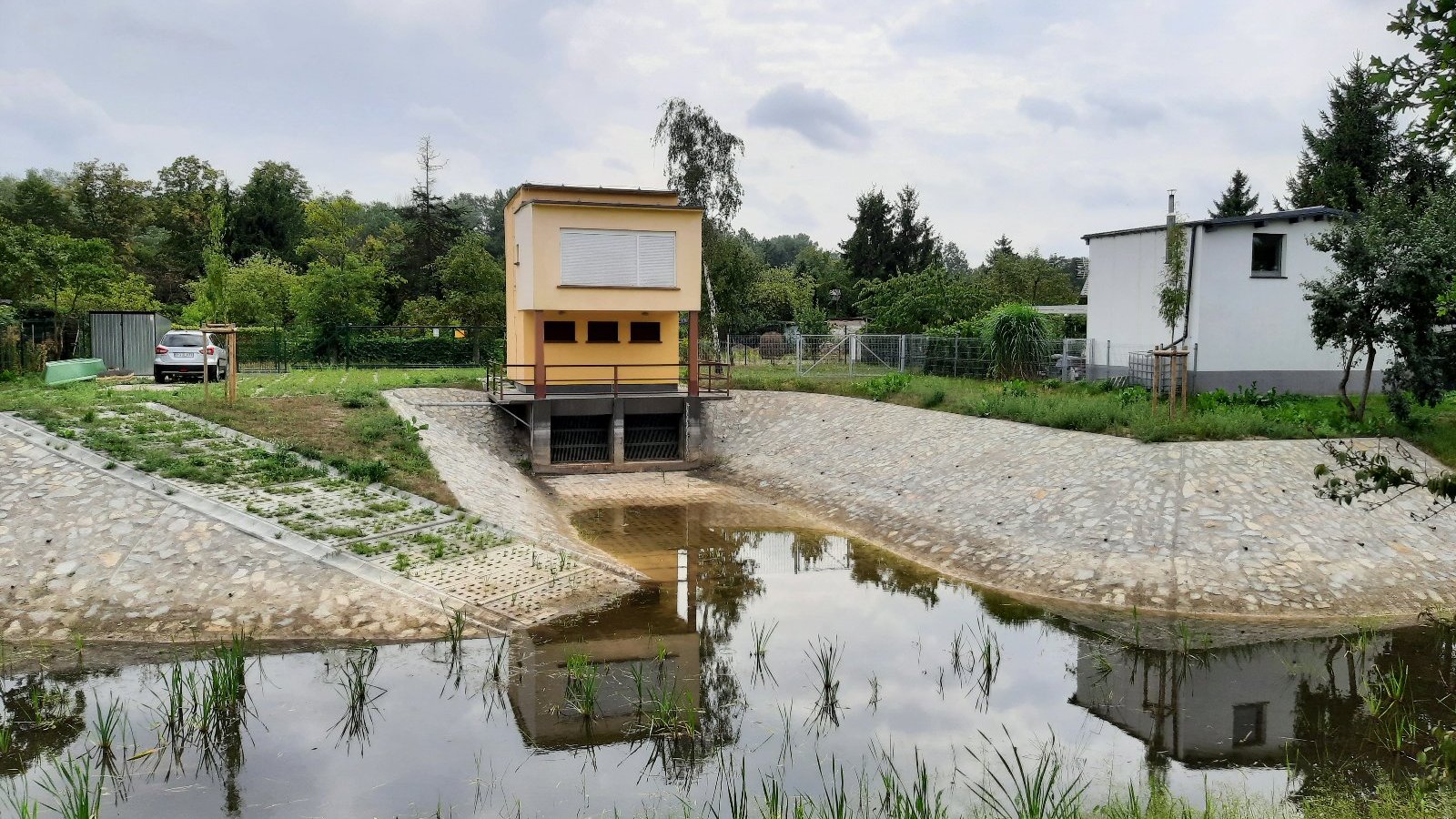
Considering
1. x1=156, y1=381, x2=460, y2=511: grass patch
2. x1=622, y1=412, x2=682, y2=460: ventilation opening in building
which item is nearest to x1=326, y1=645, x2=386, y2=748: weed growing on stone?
x1=156, y1=381, x2=460, y2=511: grass patch

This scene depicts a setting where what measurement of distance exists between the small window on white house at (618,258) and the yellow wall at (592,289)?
0.54ft

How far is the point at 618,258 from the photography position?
25.5 m

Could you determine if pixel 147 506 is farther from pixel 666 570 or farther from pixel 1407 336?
pixel 1407 336

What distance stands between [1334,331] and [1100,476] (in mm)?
6205

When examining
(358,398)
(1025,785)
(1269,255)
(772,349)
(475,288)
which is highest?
(1269,255)

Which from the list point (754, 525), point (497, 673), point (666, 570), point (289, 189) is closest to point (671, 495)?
point (754, 525)

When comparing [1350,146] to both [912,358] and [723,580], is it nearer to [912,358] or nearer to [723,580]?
[912,358]

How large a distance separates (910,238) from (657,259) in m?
38.5

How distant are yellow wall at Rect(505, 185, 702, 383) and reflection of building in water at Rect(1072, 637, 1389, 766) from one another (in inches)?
650

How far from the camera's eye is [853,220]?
6291cm

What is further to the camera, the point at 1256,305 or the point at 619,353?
the point at 619,353

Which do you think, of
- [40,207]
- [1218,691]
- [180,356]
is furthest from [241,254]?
[1218,691]

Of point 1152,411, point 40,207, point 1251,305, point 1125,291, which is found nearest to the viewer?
point 1152,411

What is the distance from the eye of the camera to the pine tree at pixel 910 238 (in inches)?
2393
